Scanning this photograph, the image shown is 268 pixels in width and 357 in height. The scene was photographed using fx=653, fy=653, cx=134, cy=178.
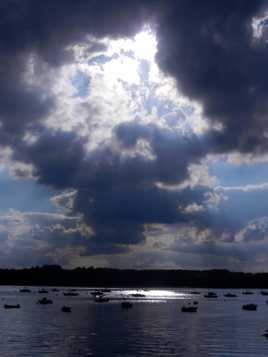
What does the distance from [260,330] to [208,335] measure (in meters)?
19.2

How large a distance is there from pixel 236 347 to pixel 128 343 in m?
18.2

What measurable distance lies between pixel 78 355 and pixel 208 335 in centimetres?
3947

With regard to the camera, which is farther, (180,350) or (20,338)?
(20,338)

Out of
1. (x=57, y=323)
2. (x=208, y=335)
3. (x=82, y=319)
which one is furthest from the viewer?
(x=82, y=319)

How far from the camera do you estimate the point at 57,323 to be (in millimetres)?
155375

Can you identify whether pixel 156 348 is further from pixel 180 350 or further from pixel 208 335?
pixel 208 335

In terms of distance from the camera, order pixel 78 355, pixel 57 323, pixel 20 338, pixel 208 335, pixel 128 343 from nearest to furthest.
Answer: pixel 78 355
pixel 128 343
pixel 20 338
pixel 208 335
pixel 57 323

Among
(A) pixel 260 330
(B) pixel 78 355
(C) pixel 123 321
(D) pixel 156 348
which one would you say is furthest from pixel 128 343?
(C) pixel 123 321

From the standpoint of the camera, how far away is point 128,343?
111125 millimetres

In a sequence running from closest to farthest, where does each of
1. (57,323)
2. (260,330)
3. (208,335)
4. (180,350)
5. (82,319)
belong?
(180,350) → (208,335) → (260,330) → (57,323) → (82,319)

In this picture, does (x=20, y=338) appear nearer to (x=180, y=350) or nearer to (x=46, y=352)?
(x=46, y=352)

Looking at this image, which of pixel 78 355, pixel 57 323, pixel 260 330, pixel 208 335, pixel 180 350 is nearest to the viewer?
pixel 78 355

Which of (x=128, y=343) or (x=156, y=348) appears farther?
(x=128, y=343)

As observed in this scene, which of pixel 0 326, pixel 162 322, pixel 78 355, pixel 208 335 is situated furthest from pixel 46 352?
pixel 162 322
